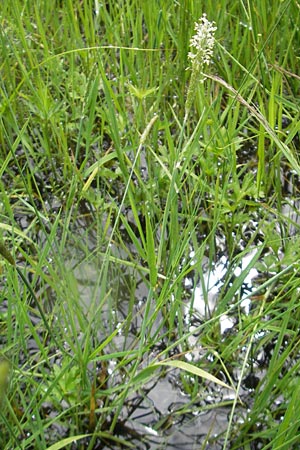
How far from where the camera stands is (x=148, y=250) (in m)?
1.10

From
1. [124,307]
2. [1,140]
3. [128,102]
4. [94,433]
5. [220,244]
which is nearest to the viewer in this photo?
[94,433]

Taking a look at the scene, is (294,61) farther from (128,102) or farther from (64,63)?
(64,63)

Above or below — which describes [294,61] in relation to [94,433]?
above

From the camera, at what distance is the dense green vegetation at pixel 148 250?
1.15 meters

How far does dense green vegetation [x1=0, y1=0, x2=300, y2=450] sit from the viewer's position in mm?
1148

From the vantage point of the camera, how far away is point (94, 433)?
1.12m

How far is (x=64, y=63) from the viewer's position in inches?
77.1

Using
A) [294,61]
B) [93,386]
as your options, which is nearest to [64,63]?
[294,61]

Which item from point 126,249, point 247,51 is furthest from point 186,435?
point 247,51

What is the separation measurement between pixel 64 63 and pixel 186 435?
1236 millimetres

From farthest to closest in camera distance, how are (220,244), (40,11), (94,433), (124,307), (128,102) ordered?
1. (40,11)
2. (128,102)
3. (220,244)
4. (124,307)
5. (94,433)

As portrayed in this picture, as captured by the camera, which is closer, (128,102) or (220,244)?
(220,244)

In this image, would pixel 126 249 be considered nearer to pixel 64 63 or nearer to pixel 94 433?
pixel 94 433

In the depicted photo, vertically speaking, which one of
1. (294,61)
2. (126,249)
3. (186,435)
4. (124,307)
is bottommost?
(186,435)
